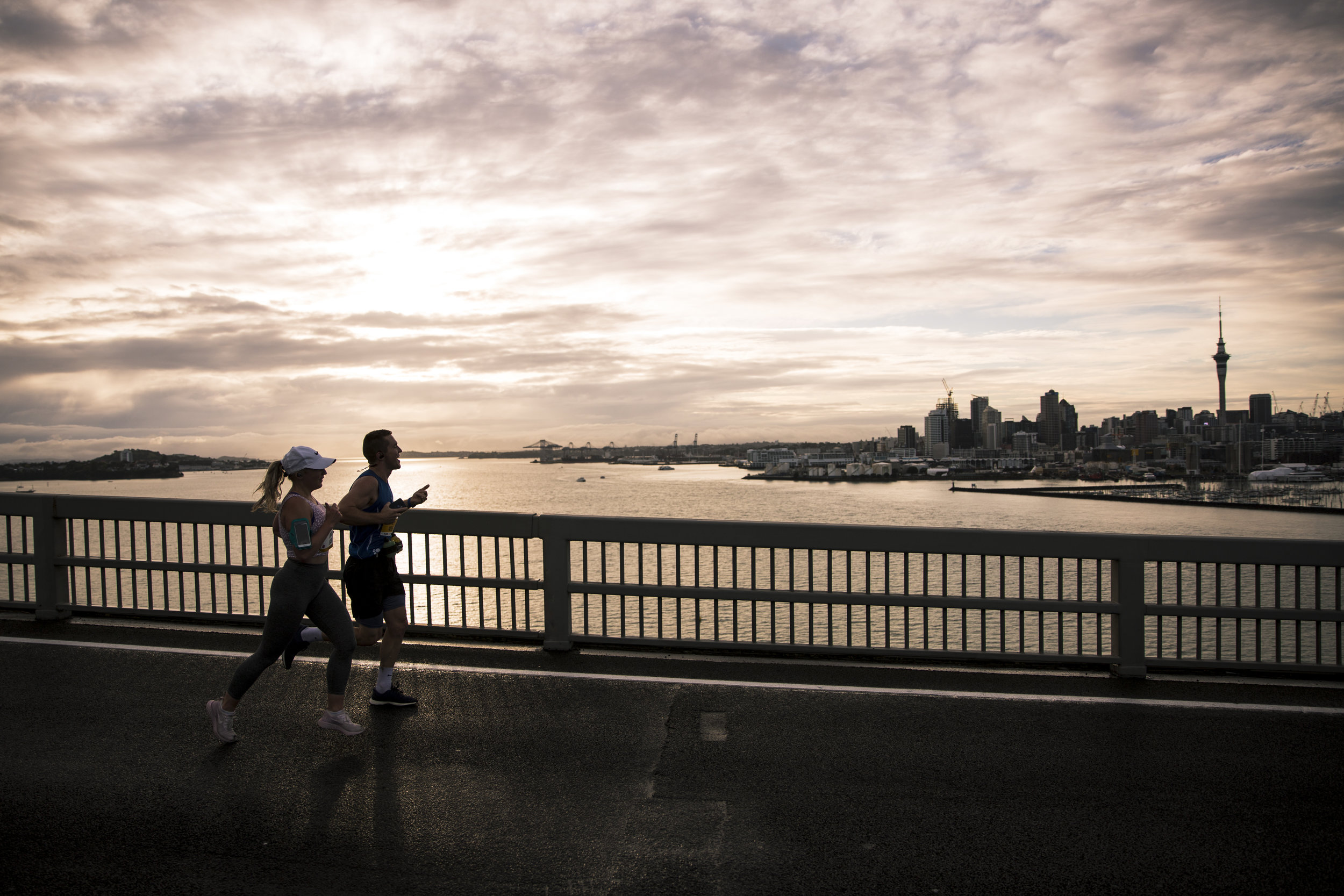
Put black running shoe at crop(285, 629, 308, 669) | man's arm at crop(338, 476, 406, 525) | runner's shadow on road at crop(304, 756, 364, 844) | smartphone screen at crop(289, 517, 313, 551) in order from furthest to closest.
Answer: man's arm at crop(338, 476, 406, 525) → black running shoe at crop(285, 629, 308, 669) → smartphone screen at crop(289, 517, 313, 551) → runner's shadow on road at crop(304, 756, 364, 844)

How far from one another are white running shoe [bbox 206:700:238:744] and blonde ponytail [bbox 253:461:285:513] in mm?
1329

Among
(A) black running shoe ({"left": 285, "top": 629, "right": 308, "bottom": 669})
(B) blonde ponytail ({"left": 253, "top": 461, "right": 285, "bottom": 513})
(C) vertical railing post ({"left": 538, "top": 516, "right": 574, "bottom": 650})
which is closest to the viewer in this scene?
(B) blonde ponytail ({"left": 253, "top": 461, "right": 285, "bottom": 513})

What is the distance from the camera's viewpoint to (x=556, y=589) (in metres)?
7.75

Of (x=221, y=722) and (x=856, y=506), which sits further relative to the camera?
(x=856, y=506)

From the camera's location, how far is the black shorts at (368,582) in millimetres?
5992

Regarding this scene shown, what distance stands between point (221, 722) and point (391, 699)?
3.80ft

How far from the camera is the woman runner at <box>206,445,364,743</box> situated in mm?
5332

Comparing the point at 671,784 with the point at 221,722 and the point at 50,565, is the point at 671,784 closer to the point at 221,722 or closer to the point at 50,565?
the point at 221,722

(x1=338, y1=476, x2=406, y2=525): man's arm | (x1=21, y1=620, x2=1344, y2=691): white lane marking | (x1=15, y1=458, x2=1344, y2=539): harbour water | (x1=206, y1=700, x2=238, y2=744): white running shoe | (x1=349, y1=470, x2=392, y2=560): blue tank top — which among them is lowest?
(x1=15, y1=458, x2=1344, y2=539): harbour water

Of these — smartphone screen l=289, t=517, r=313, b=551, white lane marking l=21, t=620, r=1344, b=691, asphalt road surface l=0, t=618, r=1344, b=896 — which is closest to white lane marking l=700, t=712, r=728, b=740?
asphalt road surface l=0, t=618, r=1344, b=896

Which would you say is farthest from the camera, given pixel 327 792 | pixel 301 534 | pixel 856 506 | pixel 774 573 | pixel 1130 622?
pixel 856 506

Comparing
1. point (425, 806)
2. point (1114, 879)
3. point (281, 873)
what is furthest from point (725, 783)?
point (281, 873)

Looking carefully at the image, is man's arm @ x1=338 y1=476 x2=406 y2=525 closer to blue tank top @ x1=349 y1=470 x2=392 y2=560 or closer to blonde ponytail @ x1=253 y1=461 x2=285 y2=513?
blue tank top @ x1=349 y1=470 x2=392 y2=560

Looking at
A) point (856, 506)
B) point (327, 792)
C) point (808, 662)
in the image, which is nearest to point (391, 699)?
point (327, 792)
